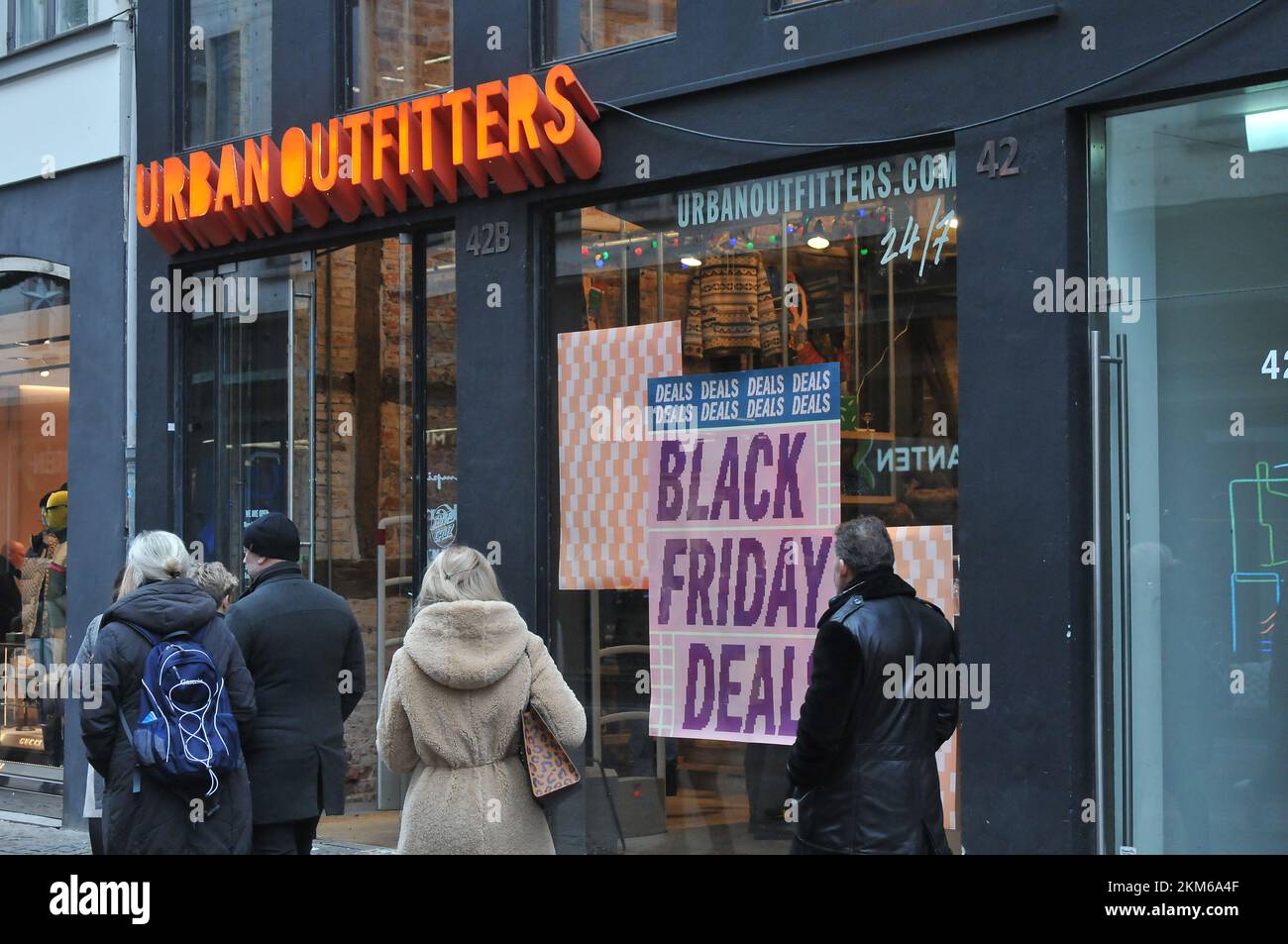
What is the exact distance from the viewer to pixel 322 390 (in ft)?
37.3

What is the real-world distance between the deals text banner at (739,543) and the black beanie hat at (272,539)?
2.46 meters

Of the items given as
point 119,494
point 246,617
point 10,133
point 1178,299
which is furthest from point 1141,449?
point 10,133

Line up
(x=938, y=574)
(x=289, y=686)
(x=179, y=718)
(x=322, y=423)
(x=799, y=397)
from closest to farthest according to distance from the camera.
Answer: (x=179, y=718)
(x=289, y=686)
(x=938, y=574)
(x=799, y=397)
(x=322, y=423)

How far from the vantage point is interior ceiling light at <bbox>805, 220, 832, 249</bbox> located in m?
8.52

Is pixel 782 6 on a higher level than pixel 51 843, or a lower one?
higher

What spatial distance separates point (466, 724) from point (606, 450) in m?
3.67

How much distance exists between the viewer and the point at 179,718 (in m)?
6.20

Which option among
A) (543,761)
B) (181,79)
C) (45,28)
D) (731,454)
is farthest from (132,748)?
(45,28)

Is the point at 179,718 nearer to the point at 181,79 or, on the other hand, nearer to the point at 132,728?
the point at 132,728

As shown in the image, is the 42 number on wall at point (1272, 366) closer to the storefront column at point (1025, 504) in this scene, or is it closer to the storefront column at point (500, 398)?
the storefront column at point (1025, 504)

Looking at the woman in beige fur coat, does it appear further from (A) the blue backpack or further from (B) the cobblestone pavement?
(B) the cobblestone pavement

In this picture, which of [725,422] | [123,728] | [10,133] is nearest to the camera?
[123,728]

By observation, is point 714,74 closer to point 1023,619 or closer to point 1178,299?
point 1178,299

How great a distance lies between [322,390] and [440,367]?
1425mm
